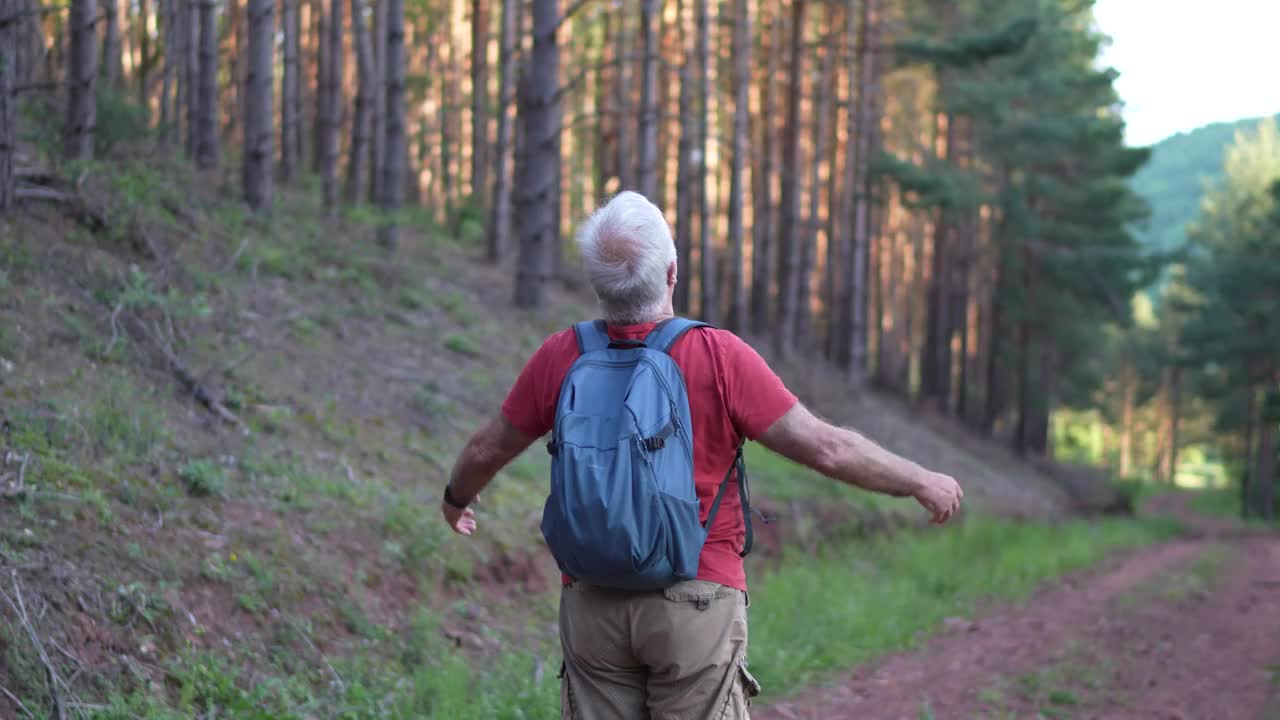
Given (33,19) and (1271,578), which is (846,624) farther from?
(33,19)

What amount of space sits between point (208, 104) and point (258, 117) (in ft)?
4.13

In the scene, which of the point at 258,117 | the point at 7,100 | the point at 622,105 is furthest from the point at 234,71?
the point at 7,100

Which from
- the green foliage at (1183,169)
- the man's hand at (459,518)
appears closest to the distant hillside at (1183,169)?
the green foliage at (1183,169)

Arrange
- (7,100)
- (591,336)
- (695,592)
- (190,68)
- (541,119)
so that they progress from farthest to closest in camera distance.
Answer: (190,68), (541,119), (7,100), (591,336), (695,592)

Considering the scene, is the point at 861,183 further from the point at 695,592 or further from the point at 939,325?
the point at 695,592

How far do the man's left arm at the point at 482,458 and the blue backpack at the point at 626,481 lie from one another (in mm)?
529

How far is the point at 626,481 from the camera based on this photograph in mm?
2924

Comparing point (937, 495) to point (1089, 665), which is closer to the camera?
point (937, 495)

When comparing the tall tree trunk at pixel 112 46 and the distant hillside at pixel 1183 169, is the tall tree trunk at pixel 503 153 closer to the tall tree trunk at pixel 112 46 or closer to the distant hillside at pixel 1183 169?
the tall tree trunk at pixel 112 46

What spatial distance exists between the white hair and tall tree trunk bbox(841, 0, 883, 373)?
23.6 m

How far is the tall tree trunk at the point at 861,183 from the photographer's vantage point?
26.9m

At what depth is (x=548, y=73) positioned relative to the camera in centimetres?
1528

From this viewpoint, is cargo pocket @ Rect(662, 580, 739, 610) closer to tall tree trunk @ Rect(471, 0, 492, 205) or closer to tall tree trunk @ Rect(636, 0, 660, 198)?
tall tree trunk @ Rect(636, 0, 660, 198)

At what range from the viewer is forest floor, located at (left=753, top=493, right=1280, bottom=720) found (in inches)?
294
